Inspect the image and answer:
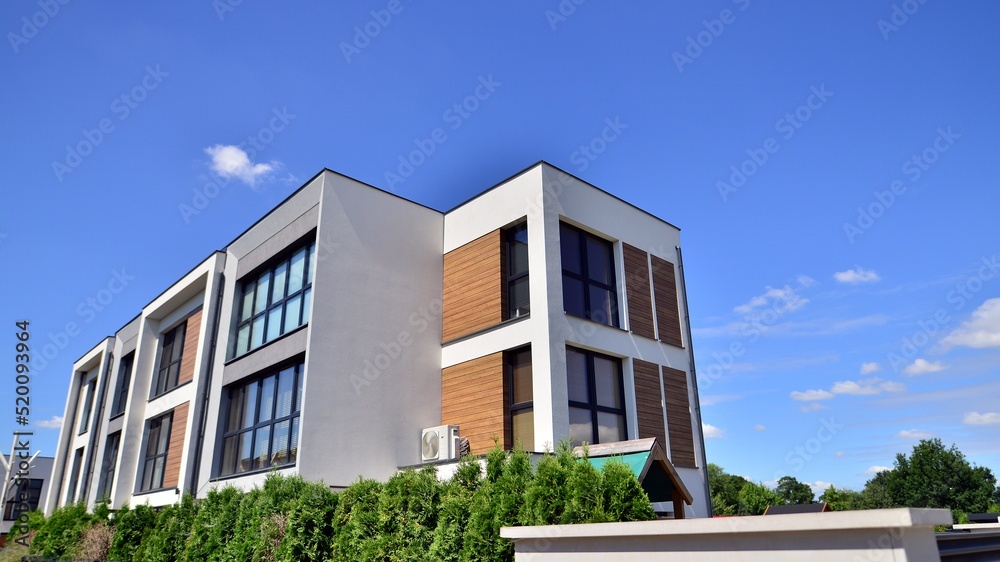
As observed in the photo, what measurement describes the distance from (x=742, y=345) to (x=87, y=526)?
51.6 feet

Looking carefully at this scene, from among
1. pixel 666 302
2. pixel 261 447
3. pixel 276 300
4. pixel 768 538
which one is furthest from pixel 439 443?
pixel 768 538

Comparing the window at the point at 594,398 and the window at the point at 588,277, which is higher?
the window at the point at 588,277

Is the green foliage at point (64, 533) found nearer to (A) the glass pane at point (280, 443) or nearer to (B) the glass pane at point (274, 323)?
(A) the glass pane at point (280, 443)

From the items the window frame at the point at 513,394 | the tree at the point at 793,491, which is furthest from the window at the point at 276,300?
the tree at the point at 793,491

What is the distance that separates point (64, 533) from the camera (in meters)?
15.0

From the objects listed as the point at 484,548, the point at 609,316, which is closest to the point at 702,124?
the point at 609,316

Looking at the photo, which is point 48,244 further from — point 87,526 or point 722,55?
point 722,55

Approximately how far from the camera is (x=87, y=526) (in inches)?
578

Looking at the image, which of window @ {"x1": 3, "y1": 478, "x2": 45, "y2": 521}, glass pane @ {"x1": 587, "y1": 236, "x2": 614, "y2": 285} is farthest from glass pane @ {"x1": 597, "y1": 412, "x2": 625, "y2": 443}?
window @ {"x1": 3, "y1": 478, "x2": 45, "y2": 521}

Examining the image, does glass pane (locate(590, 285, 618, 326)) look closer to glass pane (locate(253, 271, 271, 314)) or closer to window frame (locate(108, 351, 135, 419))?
glass pane (locate(253, 271, 271, 314))

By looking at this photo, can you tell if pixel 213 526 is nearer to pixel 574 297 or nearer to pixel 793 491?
pixel 574 297

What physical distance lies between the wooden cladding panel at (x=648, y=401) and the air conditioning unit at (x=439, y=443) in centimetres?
341

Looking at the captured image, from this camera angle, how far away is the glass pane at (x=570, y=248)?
11328mm

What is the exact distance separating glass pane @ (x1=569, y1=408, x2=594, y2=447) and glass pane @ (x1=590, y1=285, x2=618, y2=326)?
6.15 feet
